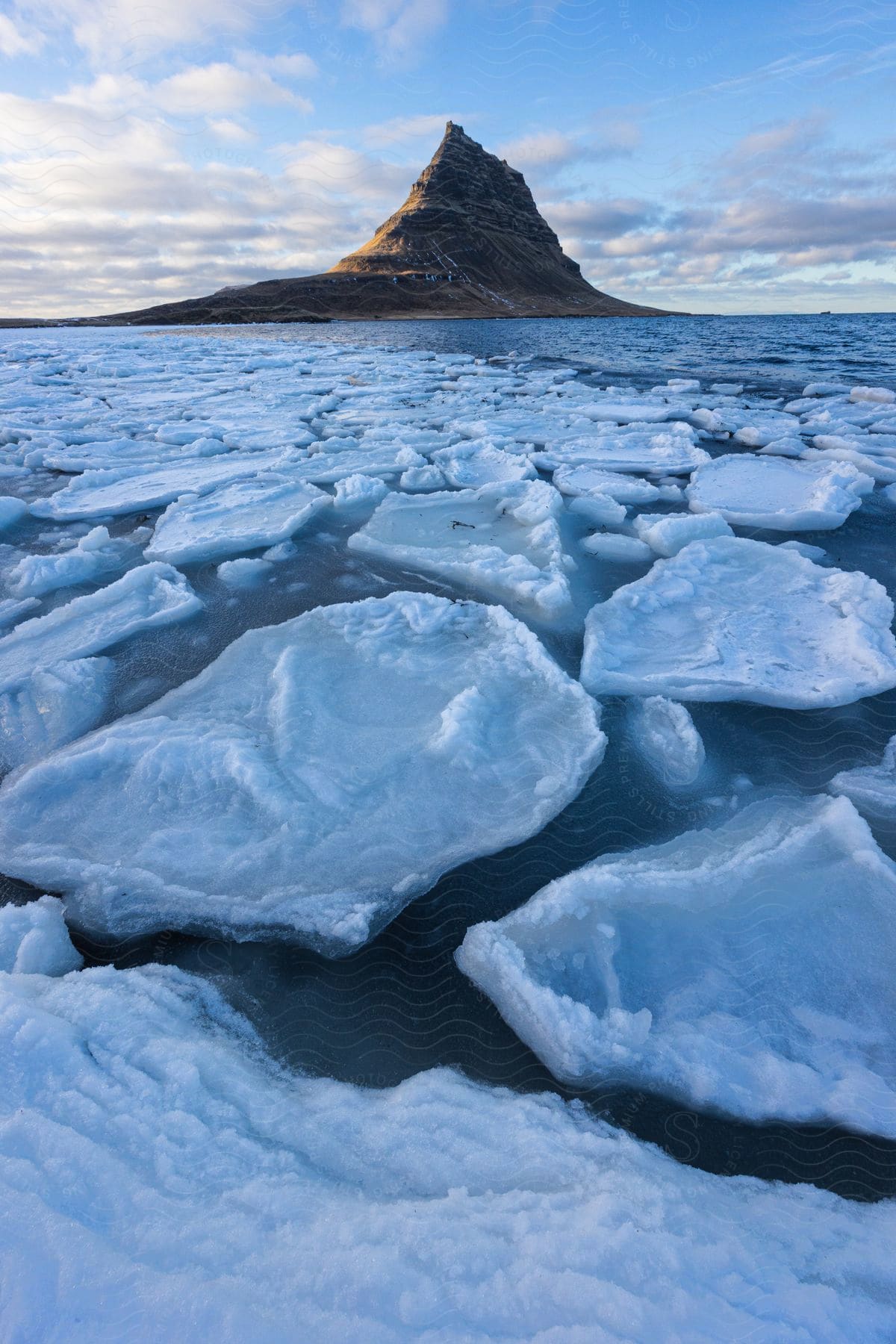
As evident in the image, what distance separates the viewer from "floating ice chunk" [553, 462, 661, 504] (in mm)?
5895

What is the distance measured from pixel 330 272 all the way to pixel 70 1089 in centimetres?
10087

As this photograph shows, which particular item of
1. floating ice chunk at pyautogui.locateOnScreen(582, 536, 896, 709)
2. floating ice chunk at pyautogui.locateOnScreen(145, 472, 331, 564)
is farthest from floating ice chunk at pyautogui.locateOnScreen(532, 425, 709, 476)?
floating ice chunk at pyautogui.locateOnScreen(145, 472, 331, 564)

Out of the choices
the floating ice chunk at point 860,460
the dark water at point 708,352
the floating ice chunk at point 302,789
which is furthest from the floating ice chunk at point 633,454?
the dark water at point 708,352

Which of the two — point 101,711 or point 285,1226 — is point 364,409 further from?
point 285,1226

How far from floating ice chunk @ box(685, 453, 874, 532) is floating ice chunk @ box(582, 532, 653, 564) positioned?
120 centimetres

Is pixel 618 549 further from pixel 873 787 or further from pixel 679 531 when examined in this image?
pixel 873 787

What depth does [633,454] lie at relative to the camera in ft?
24.5

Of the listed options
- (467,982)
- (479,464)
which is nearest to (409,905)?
(467,982)

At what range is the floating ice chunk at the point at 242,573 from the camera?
429 centimetres

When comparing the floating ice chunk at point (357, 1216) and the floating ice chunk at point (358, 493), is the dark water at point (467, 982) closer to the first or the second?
the floating ice chunk at point (357, 1216)

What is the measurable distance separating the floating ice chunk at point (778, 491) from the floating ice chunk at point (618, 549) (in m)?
1.20

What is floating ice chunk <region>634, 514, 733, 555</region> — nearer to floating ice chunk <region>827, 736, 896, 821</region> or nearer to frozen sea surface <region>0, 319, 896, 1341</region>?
frozen sea surface <region>0, 319, 896, 1341</region>

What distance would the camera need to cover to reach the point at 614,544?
472 cm

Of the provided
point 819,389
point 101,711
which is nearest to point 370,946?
point 101,711
